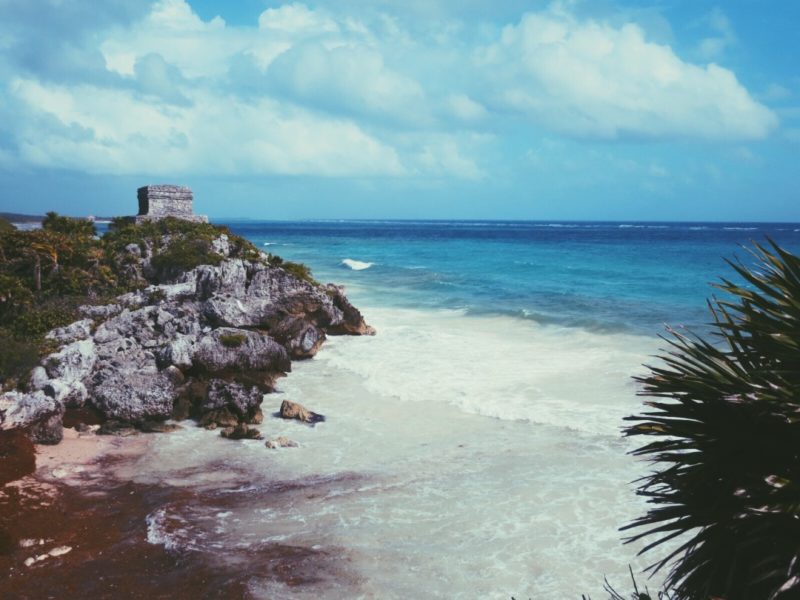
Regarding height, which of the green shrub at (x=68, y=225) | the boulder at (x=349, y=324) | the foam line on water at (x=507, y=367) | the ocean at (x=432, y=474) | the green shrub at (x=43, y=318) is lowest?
the ocean at (x=432, y=474)

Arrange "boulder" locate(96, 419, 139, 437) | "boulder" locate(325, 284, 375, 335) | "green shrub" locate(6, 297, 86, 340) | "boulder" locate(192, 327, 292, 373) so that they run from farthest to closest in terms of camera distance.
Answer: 1. "boulder" locate(325, 284, 375, 335)
2. "green shrub" locate(6, 297, 86, 340)
3. "boulder" locate(192, 327, 292, 373)
4. "boulder" locate(96, 419, 139, 437)

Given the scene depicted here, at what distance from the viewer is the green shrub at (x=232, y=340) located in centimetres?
1861

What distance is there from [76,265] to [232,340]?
919 centimetres

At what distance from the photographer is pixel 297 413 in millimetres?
15789

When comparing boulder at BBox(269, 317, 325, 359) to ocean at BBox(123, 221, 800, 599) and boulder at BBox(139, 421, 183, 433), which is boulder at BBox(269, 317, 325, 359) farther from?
boulder at BBox(139, 421, 183, 433)

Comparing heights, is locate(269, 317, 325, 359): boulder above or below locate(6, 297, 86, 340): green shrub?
below

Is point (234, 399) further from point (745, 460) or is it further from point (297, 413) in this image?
point (745, 460)

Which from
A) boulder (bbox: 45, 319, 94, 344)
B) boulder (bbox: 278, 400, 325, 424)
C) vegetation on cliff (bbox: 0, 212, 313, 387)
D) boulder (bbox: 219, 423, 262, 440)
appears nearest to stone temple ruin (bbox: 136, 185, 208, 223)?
vegetation on cliff (bbox: 0, 212, 313, 387)

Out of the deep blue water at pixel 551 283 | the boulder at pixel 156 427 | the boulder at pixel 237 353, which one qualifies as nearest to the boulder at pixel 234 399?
the boulder at pixel 156 427

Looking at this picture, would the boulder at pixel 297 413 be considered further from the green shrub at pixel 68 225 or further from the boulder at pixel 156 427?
the green shrub at pixel 68 225

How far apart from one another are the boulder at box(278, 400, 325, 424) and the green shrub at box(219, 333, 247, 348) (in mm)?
3437

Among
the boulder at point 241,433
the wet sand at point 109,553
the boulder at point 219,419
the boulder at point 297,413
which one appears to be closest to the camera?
the wet sand at point 109,553

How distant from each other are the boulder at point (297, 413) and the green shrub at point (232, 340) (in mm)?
3437

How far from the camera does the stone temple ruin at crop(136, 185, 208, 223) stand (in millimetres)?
33000
